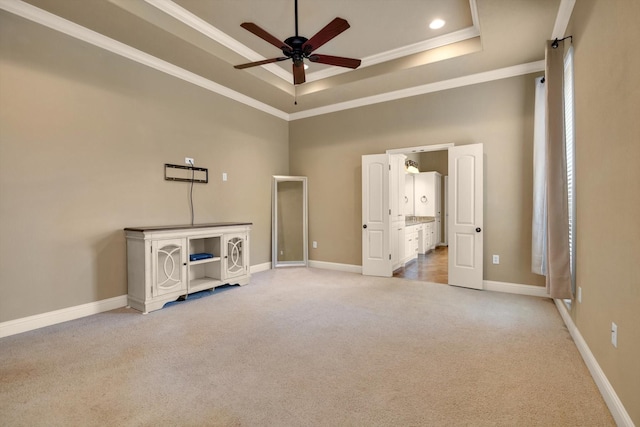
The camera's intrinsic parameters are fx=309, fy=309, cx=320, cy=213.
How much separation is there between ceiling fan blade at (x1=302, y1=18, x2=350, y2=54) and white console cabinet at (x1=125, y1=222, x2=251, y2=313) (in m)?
2.42

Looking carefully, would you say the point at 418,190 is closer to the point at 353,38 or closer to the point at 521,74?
the point at 521,74

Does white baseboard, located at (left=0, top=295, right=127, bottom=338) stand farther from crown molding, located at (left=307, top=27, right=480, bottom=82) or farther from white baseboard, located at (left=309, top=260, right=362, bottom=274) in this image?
crown molding, located at (left=307, top=27, right=480, bottom=82)

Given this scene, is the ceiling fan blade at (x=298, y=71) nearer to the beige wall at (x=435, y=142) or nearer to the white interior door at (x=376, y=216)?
the white interior door at (x=376, y=216)

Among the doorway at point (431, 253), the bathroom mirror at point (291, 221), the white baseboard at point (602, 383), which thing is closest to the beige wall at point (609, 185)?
the white baseboard at point (602, 383)

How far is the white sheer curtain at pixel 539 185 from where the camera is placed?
358 centimetres

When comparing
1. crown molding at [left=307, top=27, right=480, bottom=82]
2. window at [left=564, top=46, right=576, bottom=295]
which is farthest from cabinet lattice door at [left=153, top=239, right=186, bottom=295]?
window at [left=564, top=46, right=576, bottom=295]

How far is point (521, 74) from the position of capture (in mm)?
4082

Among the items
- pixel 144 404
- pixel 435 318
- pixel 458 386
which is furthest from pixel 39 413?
pixel 435 318

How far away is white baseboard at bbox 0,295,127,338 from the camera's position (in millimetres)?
2779

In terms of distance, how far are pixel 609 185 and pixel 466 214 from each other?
8.38 feet

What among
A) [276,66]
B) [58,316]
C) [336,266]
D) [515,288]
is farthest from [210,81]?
[515,288]

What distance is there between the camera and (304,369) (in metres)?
2.18

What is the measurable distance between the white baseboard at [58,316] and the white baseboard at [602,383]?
169 inches

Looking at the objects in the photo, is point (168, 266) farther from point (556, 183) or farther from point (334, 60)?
point (556, 183)
